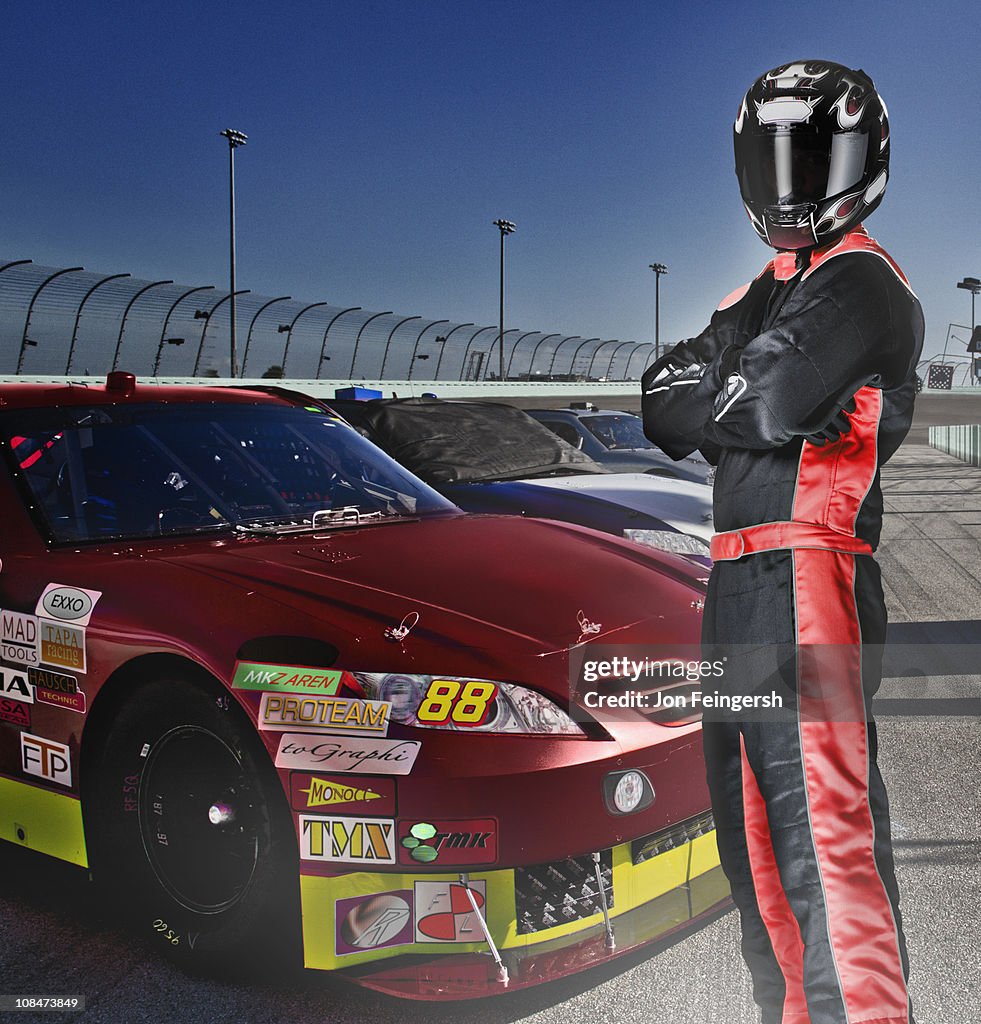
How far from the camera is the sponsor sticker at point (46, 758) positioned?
9.37 feet

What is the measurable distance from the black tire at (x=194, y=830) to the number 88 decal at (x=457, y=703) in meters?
0.38

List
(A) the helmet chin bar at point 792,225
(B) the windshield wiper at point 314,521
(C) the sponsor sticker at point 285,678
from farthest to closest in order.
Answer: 1. (B) the windshield wiper at point 314,521
2. (C) the sponsor sticker at point 285,678
3. (A) the helmet chin bar at point 792,225

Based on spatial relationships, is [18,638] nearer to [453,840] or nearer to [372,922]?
[372,922]

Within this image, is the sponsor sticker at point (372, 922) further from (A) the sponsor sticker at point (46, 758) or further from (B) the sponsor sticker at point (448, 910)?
(A) the sponsor sticker at point (46, 758)

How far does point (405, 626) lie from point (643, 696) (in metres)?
0.54

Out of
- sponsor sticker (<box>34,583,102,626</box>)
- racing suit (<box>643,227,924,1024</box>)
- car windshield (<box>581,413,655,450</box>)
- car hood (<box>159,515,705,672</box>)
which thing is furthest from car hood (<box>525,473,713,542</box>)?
racing suit (<box>643,227,924,1024</box>)

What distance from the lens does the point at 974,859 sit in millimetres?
3293

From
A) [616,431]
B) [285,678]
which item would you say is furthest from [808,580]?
[616,431]

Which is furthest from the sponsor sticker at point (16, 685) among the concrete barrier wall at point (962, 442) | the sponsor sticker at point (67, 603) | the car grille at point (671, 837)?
the concrete barrier wall at point (962, 442)

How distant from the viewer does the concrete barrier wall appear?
845 inches

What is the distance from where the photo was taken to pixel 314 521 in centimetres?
340

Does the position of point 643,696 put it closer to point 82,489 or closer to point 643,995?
point 643,995

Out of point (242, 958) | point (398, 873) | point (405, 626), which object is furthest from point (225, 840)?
point (405, 626)

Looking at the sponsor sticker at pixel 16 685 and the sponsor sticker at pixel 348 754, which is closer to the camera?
the sponsor sticker at pixel 348 754
